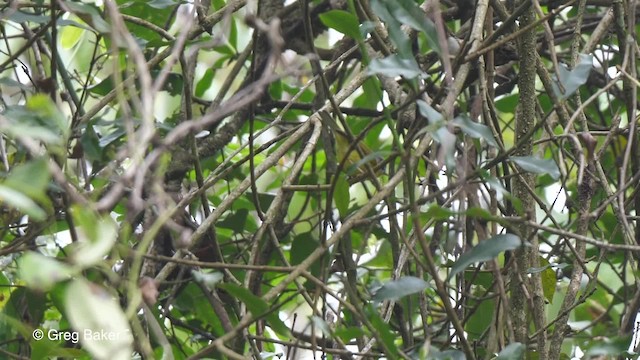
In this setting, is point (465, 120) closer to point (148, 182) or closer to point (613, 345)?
point (613, 345)

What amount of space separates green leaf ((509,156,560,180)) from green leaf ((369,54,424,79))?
0.46 ft

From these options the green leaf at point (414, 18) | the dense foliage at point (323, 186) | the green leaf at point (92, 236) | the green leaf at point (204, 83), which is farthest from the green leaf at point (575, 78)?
the green leaf at point (204, 83)

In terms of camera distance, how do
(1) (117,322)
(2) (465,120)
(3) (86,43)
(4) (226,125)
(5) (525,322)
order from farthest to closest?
1. (3) (86,43)
2. (4) (226,125)
3. (5) (525,322)
4. (2) (465,120)
5. (1) (117,322)

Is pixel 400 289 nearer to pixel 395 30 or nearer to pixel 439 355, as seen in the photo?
pixel 439 355

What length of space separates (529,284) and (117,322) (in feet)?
2.27

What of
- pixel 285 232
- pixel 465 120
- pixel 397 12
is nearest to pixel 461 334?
pixel 465 120

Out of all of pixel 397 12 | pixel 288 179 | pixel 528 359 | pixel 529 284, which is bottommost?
pixel 528 359

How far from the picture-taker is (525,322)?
1052mm

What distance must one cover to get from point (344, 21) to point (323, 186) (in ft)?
0.78

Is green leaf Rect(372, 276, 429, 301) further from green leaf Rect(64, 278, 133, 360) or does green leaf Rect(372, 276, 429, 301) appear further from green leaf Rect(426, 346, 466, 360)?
green leaf Rect(64, 278, 133, 360)

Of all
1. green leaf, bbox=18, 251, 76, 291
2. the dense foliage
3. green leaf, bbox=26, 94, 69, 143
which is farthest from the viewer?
the dense foliage

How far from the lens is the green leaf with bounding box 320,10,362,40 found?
90 centimetres

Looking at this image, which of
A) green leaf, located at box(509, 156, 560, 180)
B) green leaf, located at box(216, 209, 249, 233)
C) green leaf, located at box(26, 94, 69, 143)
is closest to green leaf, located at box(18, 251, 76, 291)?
green leaf, located at box(26, 94, 69, 143)

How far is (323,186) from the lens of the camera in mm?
1072
